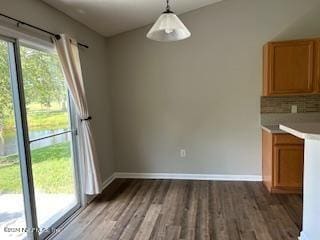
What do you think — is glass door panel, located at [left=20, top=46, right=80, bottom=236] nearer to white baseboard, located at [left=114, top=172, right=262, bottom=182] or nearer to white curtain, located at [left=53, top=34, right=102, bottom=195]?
white curtain, located at [left=53, top=34, right=102, bottom=195]

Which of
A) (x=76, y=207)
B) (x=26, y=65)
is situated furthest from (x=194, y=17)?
(x=76, y=207)

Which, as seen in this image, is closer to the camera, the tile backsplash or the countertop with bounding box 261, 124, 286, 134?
the countertop with bounding box 261, 124, 286, 134

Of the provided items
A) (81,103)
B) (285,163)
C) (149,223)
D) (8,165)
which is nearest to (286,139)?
(285,163)

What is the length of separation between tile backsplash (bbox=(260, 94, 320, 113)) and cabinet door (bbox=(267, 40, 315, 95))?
0.32 meters

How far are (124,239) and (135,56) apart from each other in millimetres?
2875

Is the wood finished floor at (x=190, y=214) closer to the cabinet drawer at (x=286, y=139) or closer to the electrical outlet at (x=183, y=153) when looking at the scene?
the electrical outlet at (x=183, y=153)

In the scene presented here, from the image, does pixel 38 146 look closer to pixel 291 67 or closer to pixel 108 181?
pixel 108 181

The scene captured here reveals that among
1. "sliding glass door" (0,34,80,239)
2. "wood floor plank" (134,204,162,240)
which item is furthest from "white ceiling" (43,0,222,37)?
"wood floor plank" (134,204,162,240)

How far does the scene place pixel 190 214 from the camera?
10.1 feet

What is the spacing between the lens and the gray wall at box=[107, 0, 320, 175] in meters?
3.99

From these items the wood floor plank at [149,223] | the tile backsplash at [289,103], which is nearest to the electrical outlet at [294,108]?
the tile backsplash at [289,103]

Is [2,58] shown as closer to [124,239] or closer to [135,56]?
[124,239]

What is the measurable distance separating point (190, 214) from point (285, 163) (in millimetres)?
1519

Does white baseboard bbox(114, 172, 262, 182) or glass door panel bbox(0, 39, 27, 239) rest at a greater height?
glass door panel bbox(0, 39, 27, 239)
